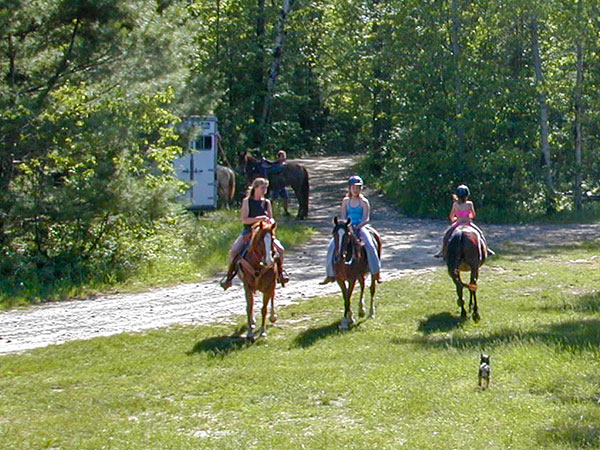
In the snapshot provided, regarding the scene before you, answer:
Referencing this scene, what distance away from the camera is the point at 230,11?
36188 millimetres

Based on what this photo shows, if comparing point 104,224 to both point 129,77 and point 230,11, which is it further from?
point 230,11

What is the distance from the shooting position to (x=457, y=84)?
32.0 m

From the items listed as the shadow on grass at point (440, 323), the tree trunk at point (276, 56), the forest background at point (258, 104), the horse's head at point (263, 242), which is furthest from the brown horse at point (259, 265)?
the tree trunk at point (276, 56)

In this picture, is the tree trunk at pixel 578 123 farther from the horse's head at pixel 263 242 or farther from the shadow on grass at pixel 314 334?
the horse's head at pixel 263 242

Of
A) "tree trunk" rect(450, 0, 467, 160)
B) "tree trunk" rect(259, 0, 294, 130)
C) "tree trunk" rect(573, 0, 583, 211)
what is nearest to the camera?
"tree trunk" rect(573, 0, 583, 211)

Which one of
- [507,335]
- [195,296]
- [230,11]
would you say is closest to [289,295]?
[195,296]

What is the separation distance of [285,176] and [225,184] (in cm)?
223

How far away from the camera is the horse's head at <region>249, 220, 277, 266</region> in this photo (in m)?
13.4

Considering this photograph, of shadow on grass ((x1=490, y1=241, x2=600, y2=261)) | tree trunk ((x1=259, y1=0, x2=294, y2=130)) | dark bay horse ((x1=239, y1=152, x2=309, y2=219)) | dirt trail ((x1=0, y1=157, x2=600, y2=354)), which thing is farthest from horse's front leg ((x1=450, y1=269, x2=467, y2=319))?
tree trunk ((x1=259, y1=0, x2=294, y2=130))

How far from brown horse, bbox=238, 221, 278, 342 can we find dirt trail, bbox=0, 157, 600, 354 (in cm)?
174

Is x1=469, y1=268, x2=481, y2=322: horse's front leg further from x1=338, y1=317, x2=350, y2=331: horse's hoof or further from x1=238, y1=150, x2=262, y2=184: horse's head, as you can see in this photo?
x1=238, y1=150, x2=262, y2=184: horse's head

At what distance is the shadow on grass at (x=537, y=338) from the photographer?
11977 mm

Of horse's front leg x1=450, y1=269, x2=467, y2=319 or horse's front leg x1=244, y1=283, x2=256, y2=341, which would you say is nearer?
horse's front leg x1=244, y1=283, x2=256, y2=341

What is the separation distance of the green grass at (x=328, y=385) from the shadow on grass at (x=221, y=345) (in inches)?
1.2
